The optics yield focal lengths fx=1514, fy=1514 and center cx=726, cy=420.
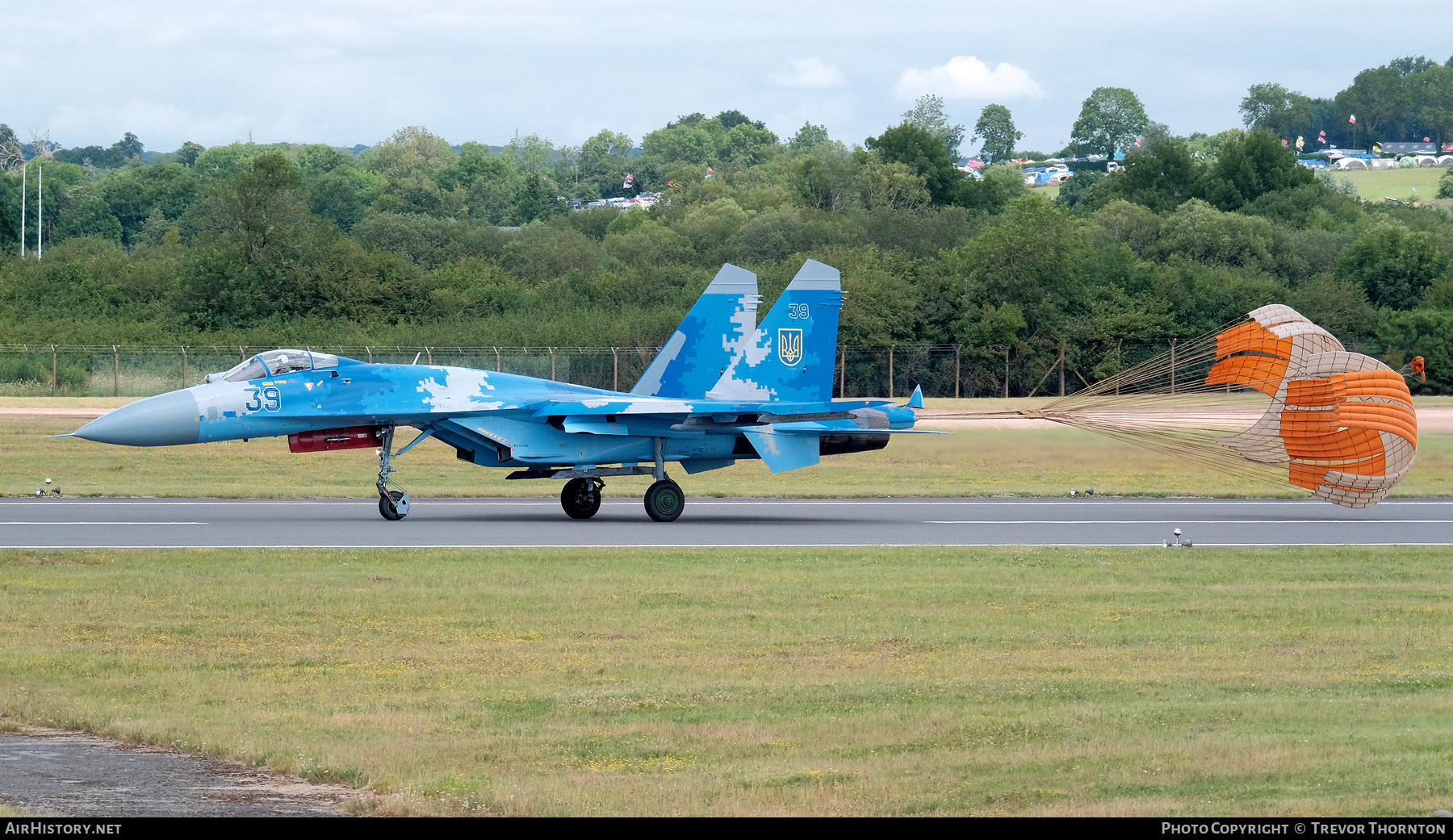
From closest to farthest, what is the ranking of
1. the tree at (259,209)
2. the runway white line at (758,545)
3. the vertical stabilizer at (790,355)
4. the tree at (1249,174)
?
the runway white line at (758,545), the vertical stabilizer at (790,355), the tree at (259,209), the tree at (1249,174)

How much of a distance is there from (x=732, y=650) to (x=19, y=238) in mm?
89102

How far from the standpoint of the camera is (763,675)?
11492 mm

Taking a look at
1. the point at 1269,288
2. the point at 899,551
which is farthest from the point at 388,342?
the point at 899,551

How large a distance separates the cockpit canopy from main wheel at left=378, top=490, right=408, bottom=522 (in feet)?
6.86

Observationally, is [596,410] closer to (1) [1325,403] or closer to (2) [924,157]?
(1) [1325,403]

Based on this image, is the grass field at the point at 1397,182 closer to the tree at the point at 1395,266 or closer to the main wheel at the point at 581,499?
the tree at the point at 1395,266

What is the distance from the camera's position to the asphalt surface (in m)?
7.57

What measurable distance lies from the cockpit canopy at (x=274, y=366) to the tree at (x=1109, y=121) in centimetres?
15972

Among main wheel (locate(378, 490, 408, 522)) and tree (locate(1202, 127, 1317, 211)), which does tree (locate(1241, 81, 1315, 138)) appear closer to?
tree (locate(1202, 127, 1317, 211))

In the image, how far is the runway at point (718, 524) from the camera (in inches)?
793

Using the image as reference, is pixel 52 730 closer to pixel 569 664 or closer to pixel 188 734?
A: pixel 188 734

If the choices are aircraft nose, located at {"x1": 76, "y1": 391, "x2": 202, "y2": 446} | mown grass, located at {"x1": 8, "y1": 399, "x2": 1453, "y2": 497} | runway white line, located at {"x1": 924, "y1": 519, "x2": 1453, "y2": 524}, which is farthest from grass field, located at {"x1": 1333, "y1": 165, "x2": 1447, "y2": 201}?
aircraft nose, located at {"x1": 76, "y1": 391, "x2": 202, "y2": 446}

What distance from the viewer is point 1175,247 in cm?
6862

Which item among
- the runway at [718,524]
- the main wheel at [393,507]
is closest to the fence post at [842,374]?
the runway at [718,524]
